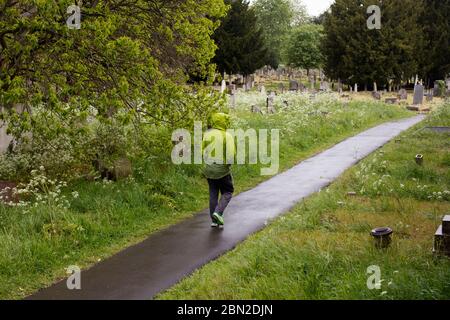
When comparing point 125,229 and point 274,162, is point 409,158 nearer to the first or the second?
point 274,162

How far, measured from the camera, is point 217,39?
46.6m

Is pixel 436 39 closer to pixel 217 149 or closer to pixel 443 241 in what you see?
pixel 217 149

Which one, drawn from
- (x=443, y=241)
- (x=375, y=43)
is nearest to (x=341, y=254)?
(x=443, y=241)

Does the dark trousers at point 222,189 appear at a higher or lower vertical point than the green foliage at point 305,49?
lower

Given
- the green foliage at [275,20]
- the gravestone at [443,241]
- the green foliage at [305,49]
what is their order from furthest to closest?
the green foliage at [275,20] → the green foliage at [305,49] → the gravestone at [443,241]

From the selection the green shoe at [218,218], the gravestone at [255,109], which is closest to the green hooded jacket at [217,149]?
the green shoe at [218,218]

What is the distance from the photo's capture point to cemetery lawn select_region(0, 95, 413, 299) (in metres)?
6.58

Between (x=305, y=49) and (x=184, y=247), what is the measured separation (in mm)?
54483

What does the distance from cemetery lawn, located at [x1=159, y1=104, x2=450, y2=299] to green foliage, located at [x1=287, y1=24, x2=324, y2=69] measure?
50277 mm

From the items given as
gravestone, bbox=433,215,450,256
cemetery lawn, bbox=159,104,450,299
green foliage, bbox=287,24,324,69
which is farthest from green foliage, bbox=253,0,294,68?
gravestone, bbox=433,215,450,256

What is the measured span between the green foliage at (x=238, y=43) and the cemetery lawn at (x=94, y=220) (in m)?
34.1

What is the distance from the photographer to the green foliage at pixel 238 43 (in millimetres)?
46812

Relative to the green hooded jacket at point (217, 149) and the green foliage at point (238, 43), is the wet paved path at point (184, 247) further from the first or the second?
the green foliage at point (238, 43)

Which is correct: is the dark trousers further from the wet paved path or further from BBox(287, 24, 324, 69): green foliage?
BBox(287, 24, 324, 69): green foliage
